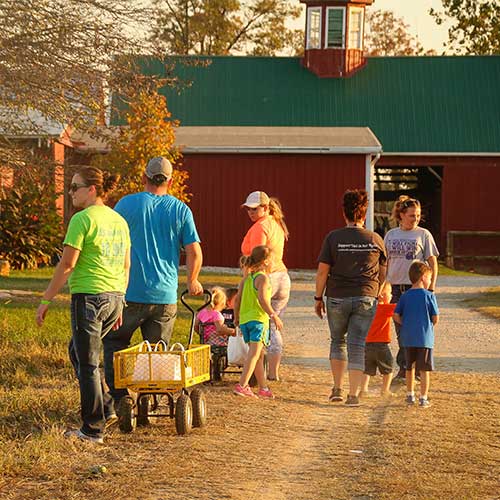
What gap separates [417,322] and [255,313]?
4.61ft

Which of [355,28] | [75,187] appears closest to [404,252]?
[75,187]

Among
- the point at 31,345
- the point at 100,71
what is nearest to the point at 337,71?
the point at 100,71

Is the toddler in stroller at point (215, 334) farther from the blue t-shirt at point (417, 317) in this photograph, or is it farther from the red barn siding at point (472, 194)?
the red barn siding at point (472, 194)

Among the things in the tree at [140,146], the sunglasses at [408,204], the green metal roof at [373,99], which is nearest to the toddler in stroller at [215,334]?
the sunglasses at [408,204]

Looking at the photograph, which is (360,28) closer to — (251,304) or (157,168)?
(251,304)

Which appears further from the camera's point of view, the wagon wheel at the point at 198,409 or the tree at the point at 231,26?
the tree at the point at 231,26

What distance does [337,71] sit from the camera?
130 ft

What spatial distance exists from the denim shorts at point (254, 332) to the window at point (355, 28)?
2992cm

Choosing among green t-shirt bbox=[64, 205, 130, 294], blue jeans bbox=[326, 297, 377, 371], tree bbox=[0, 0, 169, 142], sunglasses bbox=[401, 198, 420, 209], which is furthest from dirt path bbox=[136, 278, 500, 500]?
tree bbox=[0, 0, 169, 142]

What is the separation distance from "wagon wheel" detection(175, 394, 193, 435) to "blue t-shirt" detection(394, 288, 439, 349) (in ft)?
8.95

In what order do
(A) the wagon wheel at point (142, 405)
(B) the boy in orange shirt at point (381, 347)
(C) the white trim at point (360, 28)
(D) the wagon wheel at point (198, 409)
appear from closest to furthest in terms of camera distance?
(D) the wagon wheel at point (198, 409)
(A) the wagon wheel at point (142, 405)
(B) the boy in orange shirt at point (381, 347)
(C) the white trim at point (360, 28)

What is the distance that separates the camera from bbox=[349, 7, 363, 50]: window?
40.4 m

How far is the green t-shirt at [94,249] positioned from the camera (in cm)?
877

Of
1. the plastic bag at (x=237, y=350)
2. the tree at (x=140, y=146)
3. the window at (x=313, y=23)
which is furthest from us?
the window at (x=313, y=23)
